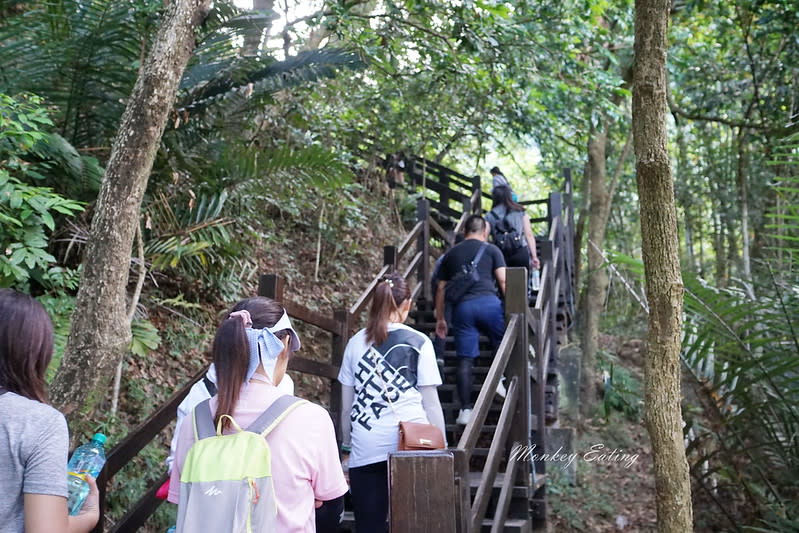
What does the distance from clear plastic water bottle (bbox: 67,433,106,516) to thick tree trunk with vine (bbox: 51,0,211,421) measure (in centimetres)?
84

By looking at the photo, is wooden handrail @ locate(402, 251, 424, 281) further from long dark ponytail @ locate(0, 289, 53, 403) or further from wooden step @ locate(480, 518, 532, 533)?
long dark ponytail @ locate(0, 289, 53, 403)

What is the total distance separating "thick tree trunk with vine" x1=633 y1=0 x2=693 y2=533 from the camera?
3137mm

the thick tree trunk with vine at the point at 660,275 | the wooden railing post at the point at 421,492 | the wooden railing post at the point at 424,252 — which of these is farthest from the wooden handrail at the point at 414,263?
the wooden railing post at the point at 421,492

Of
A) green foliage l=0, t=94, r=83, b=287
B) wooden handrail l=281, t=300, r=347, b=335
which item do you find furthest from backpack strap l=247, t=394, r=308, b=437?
green foliage l=0, t=94, r=83, b=287

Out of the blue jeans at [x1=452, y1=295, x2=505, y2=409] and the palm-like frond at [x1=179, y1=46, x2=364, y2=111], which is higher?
the palm-like frond at [x1=179, y1=46, x2=364, y2=111]

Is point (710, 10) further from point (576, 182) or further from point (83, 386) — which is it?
point (83, 386)

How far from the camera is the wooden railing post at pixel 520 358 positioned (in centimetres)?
451

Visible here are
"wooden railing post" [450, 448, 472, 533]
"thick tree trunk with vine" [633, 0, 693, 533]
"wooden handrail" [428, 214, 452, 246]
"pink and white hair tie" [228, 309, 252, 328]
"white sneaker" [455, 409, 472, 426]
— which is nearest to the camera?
"pink and white hair tie" [228, 309, 252, 328]

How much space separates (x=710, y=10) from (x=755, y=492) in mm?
7400

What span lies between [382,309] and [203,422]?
1.56m

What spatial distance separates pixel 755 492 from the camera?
197 inches

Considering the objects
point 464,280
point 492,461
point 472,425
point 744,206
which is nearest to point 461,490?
point 472,425

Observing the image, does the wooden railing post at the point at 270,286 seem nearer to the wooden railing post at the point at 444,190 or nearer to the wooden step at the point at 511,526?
the wooden step at the point at 511,526

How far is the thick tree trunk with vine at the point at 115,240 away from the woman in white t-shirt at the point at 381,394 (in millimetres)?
1195
